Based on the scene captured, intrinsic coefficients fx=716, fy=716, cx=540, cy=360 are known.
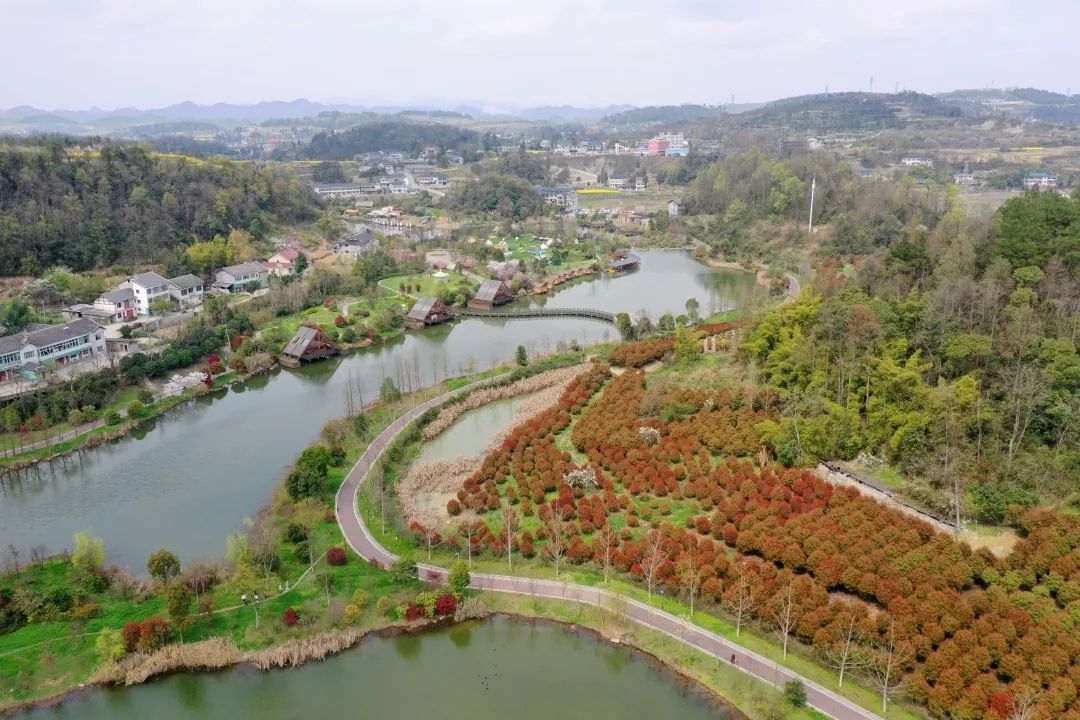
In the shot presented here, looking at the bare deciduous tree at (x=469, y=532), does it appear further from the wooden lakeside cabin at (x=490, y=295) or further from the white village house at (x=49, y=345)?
the wooden lakeside cabin at (x=490, y=295)

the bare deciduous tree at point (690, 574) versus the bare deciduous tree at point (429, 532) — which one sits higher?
the bare deciduous tree at point (690, 574)

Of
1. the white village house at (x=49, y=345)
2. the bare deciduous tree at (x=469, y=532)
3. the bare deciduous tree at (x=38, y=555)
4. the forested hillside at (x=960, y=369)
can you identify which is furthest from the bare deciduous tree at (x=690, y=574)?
the white village house at (x=49, y=345)

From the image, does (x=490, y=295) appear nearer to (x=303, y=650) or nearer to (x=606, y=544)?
(x=606, y=544)

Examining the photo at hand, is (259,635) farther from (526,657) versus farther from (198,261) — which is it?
(198,261)

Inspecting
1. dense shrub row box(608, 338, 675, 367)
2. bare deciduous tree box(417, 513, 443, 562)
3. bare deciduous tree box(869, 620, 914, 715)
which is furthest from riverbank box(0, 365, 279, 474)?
bare deciduous tree box(869, 620, 914, 715)

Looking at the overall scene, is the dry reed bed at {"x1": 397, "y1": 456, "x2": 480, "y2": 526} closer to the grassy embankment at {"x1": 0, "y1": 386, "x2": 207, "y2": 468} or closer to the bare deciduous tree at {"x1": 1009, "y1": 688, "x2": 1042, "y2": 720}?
the grassy embankment at {"x1": 0, "y1": 386, "x2": 207, "y2": 468}

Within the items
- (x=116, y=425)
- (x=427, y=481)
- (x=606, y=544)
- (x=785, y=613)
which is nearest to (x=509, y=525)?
(x=606, y=544)
